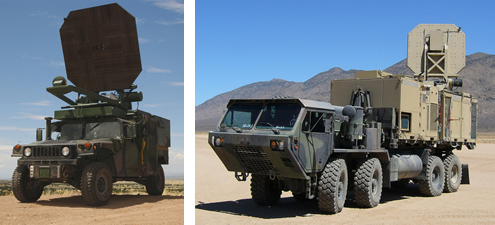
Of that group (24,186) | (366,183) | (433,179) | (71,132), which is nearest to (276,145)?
(366,183)

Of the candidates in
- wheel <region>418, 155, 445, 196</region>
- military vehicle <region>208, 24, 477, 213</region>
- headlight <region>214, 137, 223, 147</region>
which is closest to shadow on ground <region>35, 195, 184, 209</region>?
military vehicle <region>208, 24, 477, 213</region>

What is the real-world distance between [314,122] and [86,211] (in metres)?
4.71

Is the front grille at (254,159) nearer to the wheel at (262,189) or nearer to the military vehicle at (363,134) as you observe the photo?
the military vehicle at (363,134)

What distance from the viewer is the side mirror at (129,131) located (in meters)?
12.6

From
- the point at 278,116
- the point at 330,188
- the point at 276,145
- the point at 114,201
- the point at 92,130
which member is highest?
the point at 278,116

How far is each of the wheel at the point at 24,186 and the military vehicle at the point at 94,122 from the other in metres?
0.02

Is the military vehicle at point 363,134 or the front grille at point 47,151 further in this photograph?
the front grille at point 47,151

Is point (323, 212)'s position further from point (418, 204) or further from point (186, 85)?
point (186, 85)

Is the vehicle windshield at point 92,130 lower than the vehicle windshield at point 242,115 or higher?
Answer: lower

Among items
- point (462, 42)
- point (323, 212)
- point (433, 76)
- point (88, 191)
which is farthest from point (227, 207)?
point (462, 42)

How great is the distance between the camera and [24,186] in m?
12.1

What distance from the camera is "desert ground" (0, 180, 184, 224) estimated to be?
9.83 meters

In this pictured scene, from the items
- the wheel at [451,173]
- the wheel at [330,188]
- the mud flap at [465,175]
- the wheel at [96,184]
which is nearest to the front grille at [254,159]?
the wheel at [330,188]

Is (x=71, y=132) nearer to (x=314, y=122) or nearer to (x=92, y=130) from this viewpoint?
(x=92, y=130)
